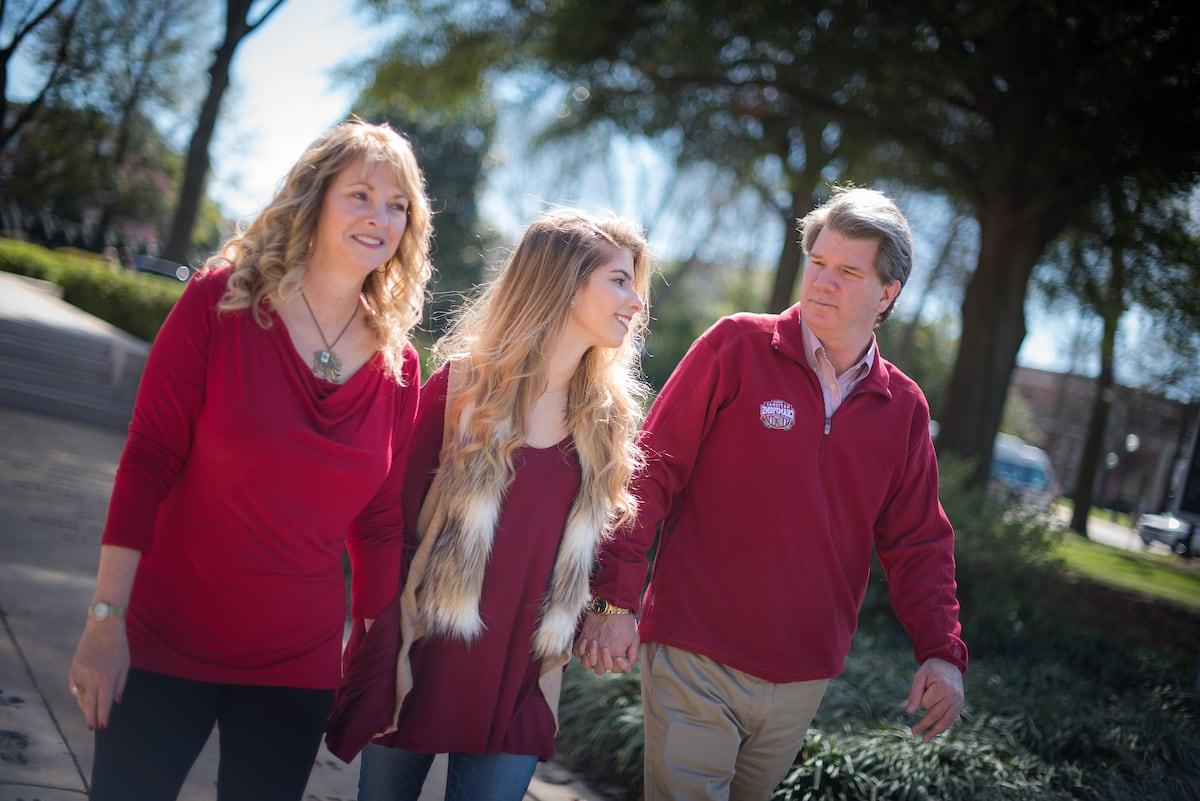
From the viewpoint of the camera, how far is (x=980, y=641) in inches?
294

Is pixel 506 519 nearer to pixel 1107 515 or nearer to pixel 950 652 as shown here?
pixel 950 652

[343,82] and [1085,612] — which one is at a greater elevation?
[343,82]

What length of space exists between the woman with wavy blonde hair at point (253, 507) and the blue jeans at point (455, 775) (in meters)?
0.26

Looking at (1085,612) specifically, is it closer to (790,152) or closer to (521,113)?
(790,152)

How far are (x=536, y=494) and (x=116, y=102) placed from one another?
1614 inches

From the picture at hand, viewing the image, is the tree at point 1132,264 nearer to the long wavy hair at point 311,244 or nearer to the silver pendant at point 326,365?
the long wavy hair at point 311,244

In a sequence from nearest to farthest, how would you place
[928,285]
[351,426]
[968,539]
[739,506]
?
[351,426], [739,506], [968,539], [928,285]

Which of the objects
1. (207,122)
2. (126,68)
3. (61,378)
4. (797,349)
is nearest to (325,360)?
(797,349)

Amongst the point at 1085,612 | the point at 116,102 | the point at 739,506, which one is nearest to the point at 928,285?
the point at 1085,612

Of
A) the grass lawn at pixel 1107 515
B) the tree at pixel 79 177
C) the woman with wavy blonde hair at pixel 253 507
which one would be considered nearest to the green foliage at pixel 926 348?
the grass lawn at pixel 1107 515

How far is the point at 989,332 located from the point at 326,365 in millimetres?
10149

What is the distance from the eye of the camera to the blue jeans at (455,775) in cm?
258

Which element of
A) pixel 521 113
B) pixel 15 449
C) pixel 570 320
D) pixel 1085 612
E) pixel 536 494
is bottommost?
pixel 15 449

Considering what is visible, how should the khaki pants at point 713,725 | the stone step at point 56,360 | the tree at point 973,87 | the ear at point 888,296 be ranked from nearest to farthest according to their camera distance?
1. the khaki pants at point 713,725
2. the ear at point 888,296
3. the tree at point 973,87
4. the stone step at point 56,360
